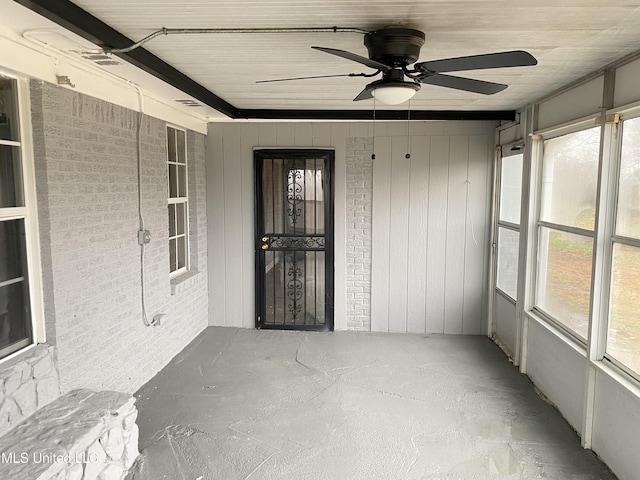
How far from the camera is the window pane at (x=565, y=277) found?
335 cm

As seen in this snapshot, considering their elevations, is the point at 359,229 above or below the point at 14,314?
above

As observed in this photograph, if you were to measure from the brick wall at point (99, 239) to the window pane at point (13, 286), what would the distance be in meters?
0.11

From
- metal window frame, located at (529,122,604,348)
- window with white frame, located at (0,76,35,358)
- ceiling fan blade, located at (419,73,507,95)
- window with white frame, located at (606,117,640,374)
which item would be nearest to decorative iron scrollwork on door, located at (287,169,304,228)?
metal window frame, located at (529,122,604,348)

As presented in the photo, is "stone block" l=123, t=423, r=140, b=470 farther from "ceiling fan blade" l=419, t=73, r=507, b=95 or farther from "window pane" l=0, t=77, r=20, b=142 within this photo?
"ceiling fan blade" l=419, t=73, r=507, b=95

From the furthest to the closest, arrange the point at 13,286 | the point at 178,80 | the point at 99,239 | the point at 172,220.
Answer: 1. the point at 172,220
2. the point at 178,80
3. the point at 99,239
4. the point at 13,286

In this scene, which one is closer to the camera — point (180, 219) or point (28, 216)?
point (28, 216)

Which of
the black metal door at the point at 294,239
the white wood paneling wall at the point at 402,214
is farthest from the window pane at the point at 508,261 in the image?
the black metal door at the point at 294,239

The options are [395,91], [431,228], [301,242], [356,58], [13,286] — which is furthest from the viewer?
[301,242]

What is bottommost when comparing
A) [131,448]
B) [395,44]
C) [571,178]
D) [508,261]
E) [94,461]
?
[131,448]

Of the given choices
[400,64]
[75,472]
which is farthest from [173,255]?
[400,64]

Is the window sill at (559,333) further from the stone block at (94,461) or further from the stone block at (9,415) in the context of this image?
the stone block at (9,415)

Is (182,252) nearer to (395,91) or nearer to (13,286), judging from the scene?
(13,286)

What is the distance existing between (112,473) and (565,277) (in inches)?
136

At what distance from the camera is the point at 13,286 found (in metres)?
2.69
